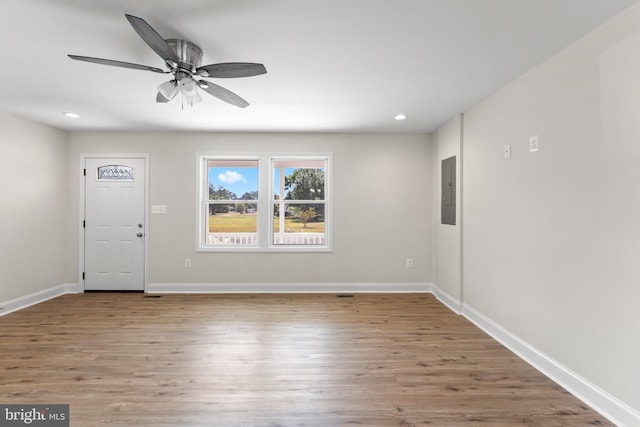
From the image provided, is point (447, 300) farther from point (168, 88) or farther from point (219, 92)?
point (168, 88)

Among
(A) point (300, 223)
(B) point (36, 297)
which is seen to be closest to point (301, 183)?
(A) point (300, 223)

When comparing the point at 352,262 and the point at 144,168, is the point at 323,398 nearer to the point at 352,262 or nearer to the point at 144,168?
the point at 352,262

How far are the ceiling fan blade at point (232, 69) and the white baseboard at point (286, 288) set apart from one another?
131 inches

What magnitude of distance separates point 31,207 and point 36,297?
4.07 feet

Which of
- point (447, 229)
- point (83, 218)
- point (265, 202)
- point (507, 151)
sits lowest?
point (447, 229)

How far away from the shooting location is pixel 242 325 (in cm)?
346

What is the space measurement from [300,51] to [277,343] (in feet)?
8.47

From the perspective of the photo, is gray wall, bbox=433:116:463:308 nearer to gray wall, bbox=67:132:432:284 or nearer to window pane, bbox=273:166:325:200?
gray wall, bbox=67:132:432:284

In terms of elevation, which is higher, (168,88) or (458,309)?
(168,88)

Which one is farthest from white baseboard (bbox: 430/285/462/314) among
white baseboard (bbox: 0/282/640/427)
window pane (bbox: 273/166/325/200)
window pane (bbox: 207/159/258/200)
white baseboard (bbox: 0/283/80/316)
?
white baseboard (bbox: 0/283/80/316)

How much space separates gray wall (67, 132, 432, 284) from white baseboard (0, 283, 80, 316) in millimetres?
1974

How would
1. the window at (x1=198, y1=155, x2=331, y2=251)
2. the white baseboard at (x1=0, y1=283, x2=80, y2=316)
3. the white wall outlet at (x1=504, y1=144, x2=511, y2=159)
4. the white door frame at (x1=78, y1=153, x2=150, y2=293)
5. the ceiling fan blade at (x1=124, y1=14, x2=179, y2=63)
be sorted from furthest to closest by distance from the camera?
the window at (x1=198, y1=155, x2=331, y2=251) → the white door frame at (x1=78, y1=153, x2=150, y2=293) → the white baseboard at (x1=0, y1=283, x2=80, y2=316) → the white wall outlet at (x1=504, y1=144, x2=511, y2=159) → the ceiling fan blade at (x1=124, y1=14, x2=179, y2=63)

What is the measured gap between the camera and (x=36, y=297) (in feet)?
14.0

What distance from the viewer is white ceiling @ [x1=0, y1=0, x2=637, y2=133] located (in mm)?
1869
